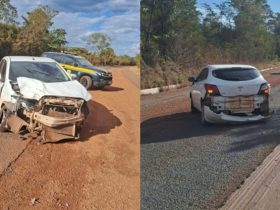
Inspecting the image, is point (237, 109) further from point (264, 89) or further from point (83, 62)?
point (83, 62)

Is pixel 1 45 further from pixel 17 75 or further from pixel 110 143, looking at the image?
pixel 110 143

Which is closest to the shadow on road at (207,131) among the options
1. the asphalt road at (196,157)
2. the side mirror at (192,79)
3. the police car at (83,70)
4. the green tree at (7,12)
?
the asphalt road at (196,157)

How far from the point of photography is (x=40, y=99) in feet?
5.87

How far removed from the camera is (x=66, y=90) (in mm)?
1835

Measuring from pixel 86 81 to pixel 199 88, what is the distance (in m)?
0.84

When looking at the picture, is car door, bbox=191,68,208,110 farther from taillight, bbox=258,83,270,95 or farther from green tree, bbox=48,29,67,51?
green tree, bbox=48,29,67,51

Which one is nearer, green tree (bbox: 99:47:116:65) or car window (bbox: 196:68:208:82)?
car window (bbox: 196:68:208:82)

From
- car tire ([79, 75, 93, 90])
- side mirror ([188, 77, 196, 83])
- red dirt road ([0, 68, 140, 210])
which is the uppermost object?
side mirror ([188, 77, 196, 83])

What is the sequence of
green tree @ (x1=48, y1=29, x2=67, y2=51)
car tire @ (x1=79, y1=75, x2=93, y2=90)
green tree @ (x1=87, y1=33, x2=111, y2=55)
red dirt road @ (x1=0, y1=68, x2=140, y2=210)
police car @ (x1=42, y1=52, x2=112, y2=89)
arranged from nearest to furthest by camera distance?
red dirt road @ (x1=0, y1=68, x2=140, y2=210) → green tree @ (x1=87, y1=33, x2=111, y2=55) → green tree @ (x1=48, y1=29, x2=67, y2=51) → police car @ (x1=42, y1=52, x2=112, y2=89) → car tire @ (x1=79, y1=75, x2=93, y2=90)

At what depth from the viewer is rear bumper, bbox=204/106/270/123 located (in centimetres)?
114

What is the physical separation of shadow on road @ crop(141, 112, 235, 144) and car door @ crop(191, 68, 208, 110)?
40 mm

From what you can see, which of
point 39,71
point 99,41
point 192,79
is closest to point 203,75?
point 192,79

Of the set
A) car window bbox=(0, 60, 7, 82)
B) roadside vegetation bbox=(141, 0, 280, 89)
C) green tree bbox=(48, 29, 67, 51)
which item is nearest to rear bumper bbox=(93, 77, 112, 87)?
green tree bbox=(48, 29, 67, 51)

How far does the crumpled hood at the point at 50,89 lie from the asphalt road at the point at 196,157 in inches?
28.5
